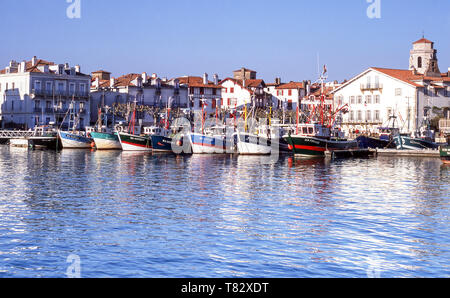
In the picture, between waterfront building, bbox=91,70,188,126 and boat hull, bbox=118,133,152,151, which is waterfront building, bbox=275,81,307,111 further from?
boat hull, bbox=118,133,152,151

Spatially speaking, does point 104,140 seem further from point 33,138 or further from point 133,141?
point 33,138

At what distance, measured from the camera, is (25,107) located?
10712 centimetres

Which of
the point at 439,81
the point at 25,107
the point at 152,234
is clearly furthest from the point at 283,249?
the point at 439,81

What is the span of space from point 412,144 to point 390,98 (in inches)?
1083

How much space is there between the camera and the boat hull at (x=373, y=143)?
88.2 meters

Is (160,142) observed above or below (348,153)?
above

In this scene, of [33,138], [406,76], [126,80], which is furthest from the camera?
[126,80]

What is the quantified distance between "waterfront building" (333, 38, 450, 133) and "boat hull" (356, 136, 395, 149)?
11.4 meters

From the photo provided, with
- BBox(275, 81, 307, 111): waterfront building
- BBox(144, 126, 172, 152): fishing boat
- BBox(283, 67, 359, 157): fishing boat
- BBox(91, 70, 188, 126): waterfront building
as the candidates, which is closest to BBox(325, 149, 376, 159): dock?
BBox(283, 67, 359, 157): fishing boat

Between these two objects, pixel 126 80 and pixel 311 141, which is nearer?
pixel 311 141

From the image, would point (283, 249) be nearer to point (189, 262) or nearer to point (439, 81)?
point (189, 262)

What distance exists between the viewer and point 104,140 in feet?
282

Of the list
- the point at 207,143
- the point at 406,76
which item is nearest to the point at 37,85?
the point at 207,143

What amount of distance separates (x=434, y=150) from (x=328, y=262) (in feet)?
213
